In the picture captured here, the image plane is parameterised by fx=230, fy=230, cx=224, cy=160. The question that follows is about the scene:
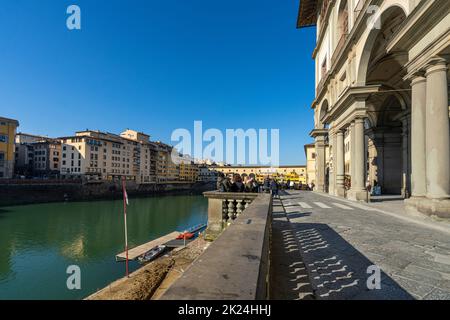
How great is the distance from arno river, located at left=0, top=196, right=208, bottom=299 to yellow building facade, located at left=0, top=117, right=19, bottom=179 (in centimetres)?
1962

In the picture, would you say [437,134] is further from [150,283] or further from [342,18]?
[342,18]

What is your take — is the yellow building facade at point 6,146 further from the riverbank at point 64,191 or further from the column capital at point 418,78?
the column capital at point 418,78

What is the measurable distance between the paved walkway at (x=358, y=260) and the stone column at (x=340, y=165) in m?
11.2

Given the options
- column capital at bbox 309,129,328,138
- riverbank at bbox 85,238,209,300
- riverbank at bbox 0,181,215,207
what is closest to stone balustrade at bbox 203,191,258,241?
riverbank at bbox 85,238,209,300

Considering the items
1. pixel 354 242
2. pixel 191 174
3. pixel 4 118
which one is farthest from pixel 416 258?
pixel 191 174

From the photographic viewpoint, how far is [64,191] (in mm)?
54188

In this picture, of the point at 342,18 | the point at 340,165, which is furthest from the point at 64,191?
the point at 342,18

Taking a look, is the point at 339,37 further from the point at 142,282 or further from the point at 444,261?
Result: the point at 142,282

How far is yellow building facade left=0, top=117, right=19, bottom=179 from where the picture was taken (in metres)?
52.3

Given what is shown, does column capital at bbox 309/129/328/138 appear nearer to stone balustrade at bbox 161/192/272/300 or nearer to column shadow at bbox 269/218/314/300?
column shadow at bbox 269/218/314/300

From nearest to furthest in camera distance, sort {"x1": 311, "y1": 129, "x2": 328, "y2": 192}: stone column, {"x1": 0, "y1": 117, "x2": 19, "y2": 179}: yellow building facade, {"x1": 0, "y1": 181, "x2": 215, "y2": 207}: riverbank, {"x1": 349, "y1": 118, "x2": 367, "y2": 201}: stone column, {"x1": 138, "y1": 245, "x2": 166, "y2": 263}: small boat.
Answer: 1. {"x1": 349, "y1": 118, "x2": 367, "y2": 201}: stone column
2. {"x1": 138, "y1": 245, "x2": 166, "y2": 263}: small boat
3. {"x1": 311, "y1": 129, "x2": 328, "y2": 192}: stone column
4. {"x1": 0, "y1": 181, "x2": 215, "y2": 207}: riverbank
5. {"x1": 0, "y1": 117, "x2": 19, "y2": 179}: yellow building facade

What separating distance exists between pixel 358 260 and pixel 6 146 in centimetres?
7192

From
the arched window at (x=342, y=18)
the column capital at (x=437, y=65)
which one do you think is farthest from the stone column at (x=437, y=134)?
the arched window at (x=342, y=18)

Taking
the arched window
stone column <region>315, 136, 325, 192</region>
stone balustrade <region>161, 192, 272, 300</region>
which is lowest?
stone balustrade <region>161, 192, 272, 300</region>
